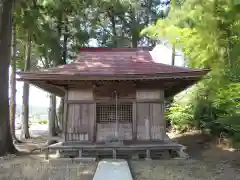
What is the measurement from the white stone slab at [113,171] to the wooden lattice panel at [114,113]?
180 cm

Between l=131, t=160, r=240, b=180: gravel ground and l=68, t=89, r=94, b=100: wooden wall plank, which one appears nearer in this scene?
l=131, t=160, r=240, b=180: gravel ground

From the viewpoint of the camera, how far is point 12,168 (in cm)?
854

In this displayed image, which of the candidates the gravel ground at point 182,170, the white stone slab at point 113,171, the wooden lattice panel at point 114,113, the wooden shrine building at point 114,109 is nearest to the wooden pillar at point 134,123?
the wooden shrine building at point 114,109

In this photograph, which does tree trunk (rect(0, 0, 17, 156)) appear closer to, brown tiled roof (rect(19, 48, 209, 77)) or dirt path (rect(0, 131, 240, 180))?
dirt path (rect(0, 131, 240, 180))

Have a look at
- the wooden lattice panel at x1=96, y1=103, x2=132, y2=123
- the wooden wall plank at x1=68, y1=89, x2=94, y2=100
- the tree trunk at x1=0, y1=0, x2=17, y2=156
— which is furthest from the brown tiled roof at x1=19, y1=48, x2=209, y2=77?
the tree trunk at x1=0, y1=0, x2=17, y2=156

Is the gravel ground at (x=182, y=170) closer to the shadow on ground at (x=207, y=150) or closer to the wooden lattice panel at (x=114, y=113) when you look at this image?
the shadow on ground at (x=207, y=150)

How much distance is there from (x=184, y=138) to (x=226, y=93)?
6192 millimetres

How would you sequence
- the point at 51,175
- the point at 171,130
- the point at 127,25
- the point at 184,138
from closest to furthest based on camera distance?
the point at 51,175
the point at 184,138
the point at 171,130
the point at 127,25

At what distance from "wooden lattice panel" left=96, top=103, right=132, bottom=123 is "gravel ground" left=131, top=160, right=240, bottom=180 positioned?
5.76 ft

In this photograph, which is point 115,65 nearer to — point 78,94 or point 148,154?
point 78,94

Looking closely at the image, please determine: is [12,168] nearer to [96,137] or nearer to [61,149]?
[61,149]

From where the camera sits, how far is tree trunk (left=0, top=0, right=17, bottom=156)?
11227 millimetres

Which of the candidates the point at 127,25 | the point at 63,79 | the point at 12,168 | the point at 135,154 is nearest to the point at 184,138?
the point at 135,154

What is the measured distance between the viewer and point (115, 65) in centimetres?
1100
